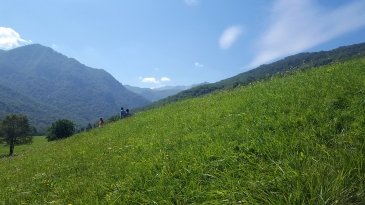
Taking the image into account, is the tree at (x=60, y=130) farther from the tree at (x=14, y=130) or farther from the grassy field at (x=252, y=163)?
the grassy field at (x=252, y=163)

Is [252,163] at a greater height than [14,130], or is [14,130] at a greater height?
[14,130]

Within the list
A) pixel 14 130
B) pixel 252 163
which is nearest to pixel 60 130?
pixel 14 130

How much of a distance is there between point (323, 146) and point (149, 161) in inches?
180

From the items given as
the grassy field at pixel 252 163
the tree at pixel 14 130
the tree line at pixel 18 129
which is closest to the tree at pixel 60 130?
the tree line at pixel 18 129

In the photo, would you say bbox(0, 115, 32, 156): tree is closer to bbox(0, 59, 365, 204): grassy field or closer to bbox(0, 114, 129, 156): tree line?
bbox(0, 114, 129, 156): tree line

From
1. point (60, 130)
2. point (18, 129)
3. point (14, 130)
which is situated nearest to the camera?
point (60, 130)

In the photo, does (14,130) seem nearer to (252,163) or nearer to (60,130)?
(60,130)

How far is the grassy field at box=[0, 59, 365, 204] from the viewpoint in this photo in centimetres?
631

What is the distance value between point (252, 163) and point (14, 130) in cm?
14241

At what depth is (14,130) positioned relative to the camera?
137250 millimetres

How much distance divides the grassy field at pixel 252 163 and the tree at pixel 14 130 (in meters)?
133

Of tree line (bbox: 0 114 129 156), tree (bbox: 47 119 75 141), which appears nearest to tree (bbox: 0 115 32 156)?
tree line (bbox: 0 114 129 156)

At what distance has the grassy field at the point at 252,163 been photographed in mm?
6312

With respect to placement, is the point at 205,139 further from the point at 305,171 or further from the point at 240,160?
the point at 305,171
